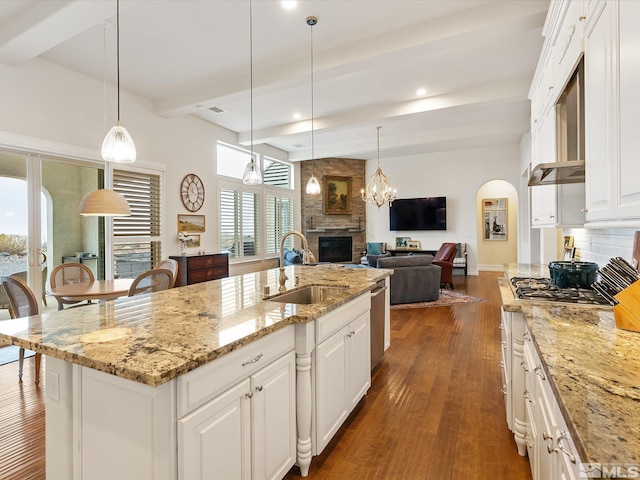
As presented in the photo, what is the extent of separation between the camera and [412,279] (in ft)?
19.5

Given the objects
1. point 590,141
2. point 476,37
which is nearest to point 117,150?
point 590,141

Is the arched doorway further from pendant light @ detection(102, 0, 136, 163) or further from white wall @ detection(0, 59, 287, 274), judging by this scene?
pendant light @ detection(102, 0, 136, 163)

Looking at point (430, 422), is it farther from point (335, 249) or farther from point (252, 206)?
point (335, 249)

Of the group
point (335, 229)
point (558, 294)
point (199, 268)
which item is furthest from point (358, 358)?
point (335, 229)

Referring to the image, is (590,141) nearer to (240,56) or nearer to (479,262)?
(240,56)

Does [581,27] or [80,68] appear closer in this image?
[581,27]

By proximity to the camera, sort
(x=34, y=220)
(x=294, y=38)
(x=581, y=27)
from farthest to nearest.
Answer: (x=34, y=220)
(x=294, y=38)
(x=581, y=27)

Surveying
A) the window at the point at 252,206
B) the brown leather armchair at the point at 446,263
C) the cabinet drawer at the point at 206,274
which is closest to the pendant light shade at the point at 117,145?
the cabinet drawer at the point at 206,274

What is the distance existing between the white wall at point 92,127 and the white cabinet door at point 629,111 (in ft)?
17.1

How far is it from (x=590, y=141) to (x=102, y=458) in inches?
100.0

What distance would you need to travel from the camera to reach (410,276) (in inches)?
233

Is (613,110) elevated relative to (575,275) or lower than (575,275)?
elevated

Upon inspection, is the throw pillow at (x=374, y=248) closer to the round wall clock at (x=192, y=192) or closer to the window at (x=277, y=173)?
the window at (x=277, y=173)

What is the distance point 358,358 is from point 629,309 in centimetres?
154
